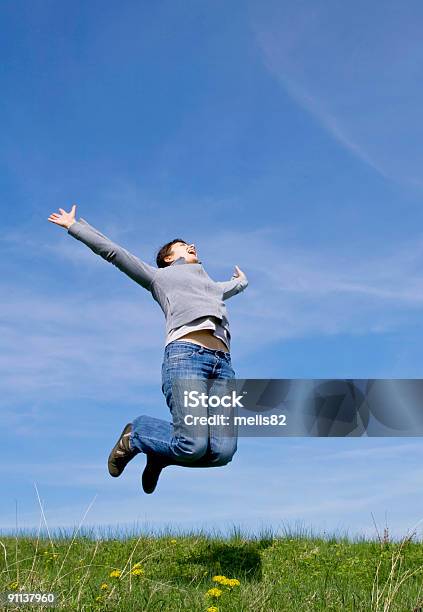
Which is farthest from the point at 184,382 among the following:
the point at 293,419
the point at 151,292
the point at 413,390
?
the point at 413,390

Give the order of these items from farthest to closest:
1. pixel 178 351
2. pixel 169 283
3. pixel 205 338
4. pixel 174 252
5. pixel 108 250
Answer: pixel 174 252, pixel 169 283, pixel 108 250, pixel 205 338, pixel 178 351

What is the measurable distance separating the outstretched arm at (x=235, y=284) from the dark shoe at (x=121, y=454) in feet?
6.76

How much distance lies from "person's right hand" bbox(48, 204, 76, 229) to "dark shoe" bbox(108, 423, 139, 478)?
2291 millimetres

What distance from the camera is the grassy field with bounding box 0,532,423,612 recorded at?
250 inches

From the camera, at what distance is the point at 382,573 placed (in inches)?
353

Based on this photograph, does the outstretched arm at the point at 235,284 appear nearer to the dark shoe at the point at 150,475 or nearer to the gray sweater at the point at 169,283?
the gray sweater at the point at 169,283

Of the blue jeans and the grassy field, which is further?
the blue jeans

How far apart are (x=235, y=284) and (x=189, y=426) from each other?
102 inches

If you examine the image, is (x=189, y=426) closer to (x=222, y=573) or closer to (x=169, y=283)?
(x=169, y=283)

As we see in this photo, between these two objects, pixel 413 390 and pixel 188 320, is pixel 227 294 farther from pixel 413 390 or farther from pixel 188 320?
pixel 413 390

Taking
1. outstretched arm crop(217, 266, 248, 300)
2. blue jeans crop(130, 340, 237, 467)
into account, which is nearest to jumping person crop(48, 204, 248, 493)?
blue jeans crop(130, 340, 237, 467)

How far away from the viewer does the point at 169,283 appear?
801 cm

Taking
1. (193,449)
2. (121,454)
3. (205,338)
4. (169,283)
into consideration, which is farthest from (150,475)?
(169,283)

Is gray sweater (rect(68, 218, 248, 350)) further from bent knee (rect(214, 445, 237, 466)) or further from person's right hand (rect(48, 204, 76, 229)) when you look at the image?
bent knee (rect(214, 445, 237, 466))
